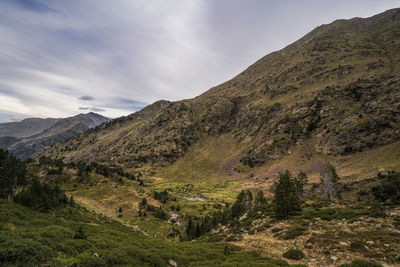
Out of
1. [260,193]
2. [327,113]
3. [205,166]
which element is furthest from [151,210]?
[327,113]

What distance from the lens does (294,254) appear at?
1494 cm

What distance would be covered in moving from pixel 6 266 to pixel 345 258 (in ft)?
67.2

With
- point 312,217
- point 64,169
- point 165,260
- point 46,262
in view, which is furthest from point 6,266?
point 64,169

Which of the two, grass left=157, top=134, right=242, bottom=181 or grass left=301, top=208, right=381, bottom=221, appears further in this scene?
grass left=157, top=134, right=242, bottom=181

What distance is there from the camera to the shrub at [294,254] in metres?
14.6

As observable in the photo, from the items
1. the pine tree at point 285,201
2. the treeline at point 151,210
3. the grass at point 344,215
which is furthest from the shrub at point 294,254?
the treeline at point 151,210

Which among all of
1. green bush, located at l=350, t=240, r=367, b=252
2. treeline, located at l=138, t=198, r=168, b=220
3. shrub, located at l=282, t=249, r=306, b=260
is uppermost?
green bush, located at l=350, t=240, r=367, b=252

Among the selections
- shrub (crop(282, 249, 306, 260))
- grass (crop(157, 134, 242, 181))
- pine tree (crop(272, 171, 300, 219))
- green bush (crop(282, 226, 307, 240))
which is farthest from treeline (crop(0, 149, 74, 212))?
grass (crop(157, 134, 242, 181))

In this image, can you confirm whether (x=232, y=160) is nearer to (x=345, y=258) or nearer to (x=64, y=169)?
(x=64, y=169)

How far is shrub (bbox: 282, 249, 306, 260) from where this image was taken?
14650mm

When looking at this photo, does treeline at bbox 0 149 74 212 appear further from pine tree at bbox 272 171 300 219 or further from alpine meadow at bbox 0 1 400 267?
pine tree at bbox 272 171 300 219

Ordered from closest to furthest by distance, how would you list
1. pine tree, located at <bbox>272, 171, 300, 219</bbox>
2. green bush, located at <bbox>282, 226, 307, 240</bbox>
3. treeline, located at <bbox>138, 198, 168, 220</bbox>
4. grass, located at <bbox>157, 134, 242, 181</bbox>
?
green bush, located at <bbox>282, 226, 307, 240</bbox>
pine tree, located at <bbox>272, 171, 300, 219</bbox>
treeline, located at <bbox>138, 198, 168, 220</bbox>
grass, located at <bbox>157, 134, 242, 181</bbox>

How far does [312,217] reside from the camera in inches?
928

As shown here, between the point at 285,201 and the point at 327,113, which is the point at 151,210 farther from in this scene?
the point at 327,113
